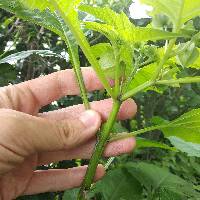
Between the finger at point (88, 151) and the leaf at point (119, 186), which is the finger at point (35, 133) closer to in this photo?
the finger at point (88, 151)

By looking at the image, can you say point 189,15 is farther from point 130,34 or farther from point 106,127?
point 106,127

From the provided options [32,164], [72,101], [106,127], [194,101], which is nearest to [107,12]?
[106,127]

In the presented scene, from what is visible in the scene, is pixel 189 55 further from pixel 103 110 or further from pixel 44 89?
pixel 44 89

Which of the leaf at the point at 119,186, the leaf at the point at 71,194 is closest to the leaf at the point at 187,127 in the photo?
the leaf at the point at 119,186

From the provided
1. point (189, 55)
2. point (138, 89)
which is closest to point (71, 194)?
point (138, 89)

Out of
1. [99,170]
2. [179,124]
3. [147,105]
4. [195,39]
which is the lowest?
[147,105]

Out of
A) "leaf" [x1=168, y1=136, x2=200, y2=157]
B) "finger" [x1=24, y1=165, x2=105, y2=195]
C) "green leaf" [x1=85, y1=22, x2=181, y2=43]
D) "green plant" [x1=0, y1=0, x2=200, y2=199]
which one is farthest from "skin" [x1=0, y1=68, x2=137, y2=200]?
"green leaf" [x1=85, y1=22, x2=181, y2=43]
